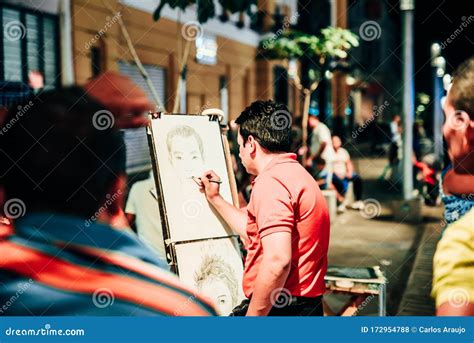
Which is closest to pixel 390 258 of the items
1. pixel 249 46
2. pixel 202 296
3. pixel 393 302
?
pixel 393 302

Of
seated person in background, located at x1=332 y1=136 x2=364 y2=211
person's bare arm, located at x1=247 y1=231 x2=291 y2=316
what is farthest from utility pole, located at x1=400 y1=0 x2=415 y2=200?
person's bare arm, located at x1=247 y1=231 x2=291 y2=316

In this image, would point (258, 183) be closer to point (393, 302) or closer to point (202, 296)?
point (202, 296)

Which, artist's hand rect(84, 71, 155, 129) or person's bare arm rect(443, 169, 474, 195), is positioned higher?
artist's hand rect(84, 71, 155, 129)

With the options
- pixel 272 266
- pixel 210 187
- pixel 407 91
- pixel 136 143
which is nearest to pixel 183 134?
pixel 210 187

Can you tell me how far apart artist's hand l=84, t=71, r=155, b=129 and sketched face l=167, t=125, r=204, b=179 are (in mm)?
1568

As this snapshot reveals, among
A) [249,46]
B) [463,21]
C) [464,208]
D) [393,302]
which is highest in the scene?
[249,46]

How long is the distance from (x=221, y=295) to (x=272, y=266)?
1197 mm

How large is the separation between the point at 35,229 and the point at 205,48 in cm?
626

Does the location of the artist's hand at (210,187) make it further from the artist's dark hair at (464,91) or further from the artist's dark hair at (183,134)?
the artist's dark hair at (464,91)

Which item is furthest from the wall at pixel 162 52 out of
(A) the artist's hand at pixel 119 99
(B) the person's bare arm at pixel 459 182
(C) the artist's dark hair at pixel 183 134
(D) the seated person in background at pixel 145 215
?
(B) the person's bare arm at pixel 459 182

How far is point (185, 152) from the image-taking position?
3531 millimetres

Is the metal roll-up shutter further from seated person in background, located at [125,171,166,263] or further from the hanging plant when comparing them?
the hanging plant

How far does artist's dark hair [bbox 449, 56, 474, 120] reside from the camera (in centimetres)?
207

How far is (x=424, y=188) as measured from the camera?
10969 millimetres
